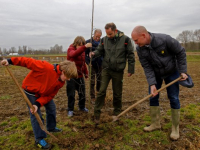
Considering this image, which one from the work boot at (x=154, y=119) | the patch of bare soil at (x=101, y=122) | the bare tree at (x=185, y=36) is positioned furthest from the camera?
the bare tree at (x=185, y=36)

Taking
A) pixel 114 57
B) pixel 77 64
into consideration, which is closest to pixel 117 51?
pixel 114 57

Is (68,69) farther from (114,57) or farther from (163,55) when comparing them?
(163,55)

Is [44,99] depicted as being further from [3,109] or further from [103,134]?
[3,109]

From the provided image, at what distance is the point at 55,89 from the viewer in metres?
3.05

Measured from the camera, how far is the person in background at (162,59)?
2.96 meters

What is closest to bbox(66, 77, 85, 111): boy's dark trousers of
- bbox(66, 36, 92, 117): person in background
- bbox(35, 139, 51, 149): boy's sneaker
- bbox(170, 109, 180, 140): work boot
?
bbox(66, 36, 92, 117): person in background

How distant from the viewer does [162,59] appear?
3.07 m

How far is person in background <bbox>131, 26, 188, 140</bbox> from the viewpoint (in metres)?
2.96

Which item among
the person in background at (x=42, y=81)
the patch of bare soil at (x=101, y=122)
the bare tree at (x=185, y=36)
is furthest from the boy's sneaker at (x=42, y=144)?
the bare tree at (x=185, y=36)

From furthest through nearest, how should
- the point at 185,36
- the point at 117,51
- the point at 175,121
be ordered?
the point at 185,36 < the point at 117,51 < the point at 175,121

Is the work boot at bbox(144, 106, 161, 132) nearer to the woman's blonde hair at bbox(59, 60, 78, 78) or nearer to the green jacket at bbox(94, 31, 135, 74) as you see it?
the green jacket at bbox(94, 31, 135, 74)

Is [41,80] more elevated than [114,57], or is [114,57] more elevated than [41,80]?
[114,57]

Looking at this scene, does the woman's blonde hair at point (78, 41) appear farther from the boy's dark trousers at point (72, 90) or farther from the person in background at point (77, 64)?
the boy's dark trousers at point (72, 90)

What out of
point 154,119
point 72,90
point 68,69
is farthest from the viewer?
point 72,90
